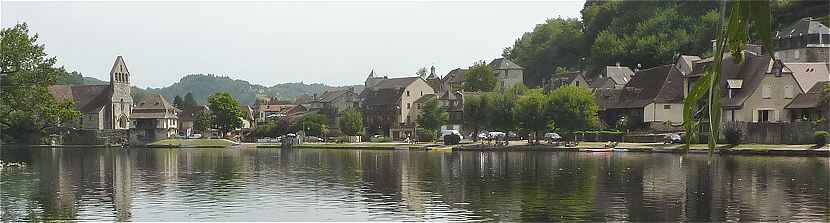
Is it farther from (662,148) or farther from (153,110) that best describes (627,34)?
(153,110)

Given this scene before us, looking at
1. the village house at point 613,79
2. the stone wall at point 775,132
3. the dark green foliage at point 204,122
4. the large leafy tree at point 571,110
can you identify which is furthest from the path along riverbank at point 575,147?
the village house at point 613,79

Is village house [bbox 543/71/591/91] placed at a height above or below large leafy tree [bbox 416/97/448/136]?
above

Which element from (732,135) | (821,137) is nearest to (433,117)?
(732,135)

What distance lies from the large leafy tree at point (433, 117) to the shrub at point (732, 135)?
150 ft

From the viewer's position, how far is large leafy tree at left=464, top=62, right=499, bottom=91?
4806 inches

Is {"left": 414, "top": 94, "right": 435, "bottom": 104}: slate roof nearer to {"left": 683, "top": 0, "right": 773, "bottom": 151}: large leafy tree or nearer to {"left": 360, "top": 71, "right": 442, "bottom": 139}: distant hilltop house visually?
{"left": 360, "top": 71, "right": 442, "bottom": 139}: distant hilltop house

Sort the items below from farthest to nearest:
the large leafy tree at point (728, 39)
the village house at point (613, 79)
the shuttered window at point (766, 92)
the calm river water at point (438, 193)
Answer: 1. the village house at point (613, 79)
2. the shuttered window at point (766, 92)
3. the calm river water at point (438, 193)
4. the large leafy tree at point (728, 39)

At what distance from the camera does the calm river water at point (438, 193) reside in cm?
2478

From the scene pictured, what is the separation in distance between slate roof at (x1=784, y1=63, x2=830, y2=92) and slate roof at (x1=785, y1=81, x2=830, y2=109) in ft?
3.86

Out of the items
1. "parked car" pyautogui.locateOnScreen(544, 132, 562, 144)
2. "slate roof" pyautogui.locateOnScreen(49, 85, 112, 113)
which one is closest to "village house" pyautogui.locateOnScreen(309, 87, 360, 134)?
"slate roof" pyautogui.locateOnScreen(49, 85, 112, 113)

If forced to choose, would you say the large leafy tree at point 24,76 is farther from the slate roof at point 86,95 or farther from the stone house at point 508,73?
the stone house at point 508,73

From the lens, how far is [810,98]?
63.8 meters

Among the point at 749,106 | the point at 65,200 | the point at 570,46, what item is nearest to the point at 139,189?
the point at 65,200

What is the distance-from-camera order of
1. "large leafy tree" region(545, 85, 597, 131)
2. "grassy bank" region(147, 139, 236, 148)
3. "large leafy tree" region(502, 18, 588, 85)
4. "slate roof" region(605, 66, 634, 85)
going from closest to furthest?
"large leafy tree" region(545, 85, 597, 131)
"slate roof" region(605, 66, 634, 85)
"grassy bank" region(147, 139, 236, 148)
"large leafy tree" region(502, 18, 588, 85)
